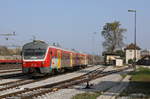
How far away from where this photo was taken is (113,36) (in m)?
96.0

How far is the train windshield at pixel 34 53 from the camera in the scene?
26156mm

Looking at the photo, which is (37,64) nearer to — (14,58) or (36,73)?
(36,73)

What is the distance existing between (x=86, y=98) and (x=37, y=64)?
12.8 m

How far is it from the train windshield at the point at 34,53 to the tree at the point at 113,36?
226 feet

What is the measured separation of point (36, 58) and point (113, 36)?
235ft

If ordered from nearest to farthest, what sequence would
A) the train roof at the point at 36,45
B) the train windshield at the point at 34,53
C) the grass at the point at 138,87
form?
the grass at the point at 138,87 < the train windshield at the point at 34,53 < the train roof at the point at 36,45

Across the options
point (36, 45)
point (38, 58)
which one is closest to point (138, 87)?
point (38, 58)

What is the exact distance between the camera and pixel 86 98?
13344mm

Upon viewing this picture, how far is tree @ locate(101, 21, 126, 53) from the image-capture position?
310 ft

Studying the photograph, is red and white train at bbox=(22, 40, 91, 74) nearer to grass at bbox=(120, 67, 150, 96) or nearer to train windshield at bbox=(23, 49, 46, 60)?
train windshield at bbox=(23, 49, 46, 60)

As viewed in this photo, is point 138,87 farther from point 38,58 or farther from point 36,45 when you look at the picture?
point 36,45

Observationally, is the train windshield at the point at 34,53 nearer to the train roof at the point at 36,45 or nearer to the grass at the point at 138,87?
the train roof at the point at 36,45

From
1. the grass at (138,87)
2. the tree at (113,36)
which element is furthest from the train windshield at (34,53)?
the tree at (113,36)

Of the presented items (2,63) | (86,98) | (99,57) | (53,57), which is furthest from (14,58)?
(86,98)
